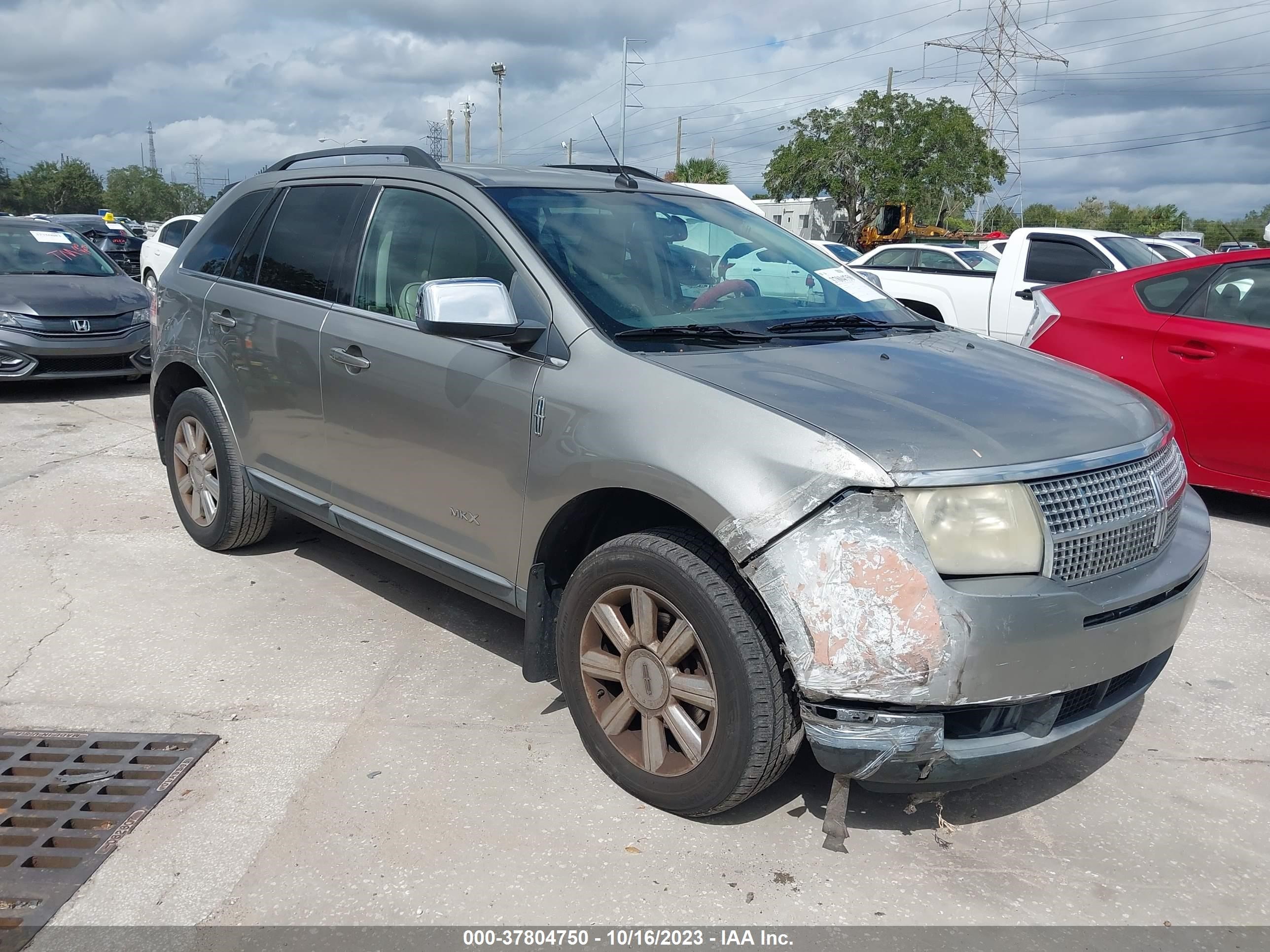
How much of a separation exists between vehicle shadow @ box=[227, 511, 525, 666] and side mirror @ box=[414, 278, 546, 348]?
4.08 feet

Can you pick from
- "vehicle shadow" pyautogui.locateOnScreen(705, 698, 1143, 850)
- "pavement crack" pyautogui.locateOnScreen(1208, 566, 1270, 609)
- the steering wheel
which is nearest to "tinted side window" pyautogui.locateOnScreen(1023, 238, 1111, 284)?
"pavement crack" pyautogui.locateOnScreen(1208, 566, 1270, 609)

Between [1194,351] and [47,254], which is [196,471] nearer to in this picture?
[1194,351]

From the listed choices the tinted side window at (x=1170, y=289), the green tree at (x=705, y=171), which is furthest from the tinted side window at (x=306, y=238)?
the green tree at (x=705, y=171)

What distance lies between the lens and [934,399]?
2822mm

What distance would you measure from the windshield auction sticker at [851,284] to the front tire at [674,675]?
1.62m

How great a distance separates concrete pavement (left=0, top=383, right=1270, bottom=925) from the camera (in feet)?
8.64

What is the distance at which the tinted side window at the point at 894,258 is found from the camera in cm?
1748

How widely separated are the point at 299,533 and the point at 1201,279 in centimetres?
543

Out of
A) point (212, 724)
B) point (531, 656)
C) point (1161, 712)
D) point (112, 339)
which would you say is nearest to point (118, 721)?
point (212, 724)

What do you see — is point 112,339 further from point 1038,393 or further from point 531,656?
point 1038,393

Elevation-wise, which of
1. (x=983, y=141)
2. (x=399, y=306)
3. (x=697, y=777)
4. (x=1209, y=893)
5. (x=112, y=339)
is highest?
(x=983, y=141)

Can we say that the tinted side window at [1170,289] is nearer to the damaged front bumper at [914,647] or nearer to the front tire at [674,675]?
the damaged front bumper at [914,647]

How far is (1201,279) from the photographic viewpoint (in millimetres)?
6191

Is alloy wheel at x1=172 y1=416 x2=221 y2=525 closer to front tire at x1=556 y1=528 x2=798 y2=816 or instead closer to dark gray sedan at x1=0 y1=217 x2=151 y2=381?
front tire at x1=556 y1=528 x2=798 y2=816
